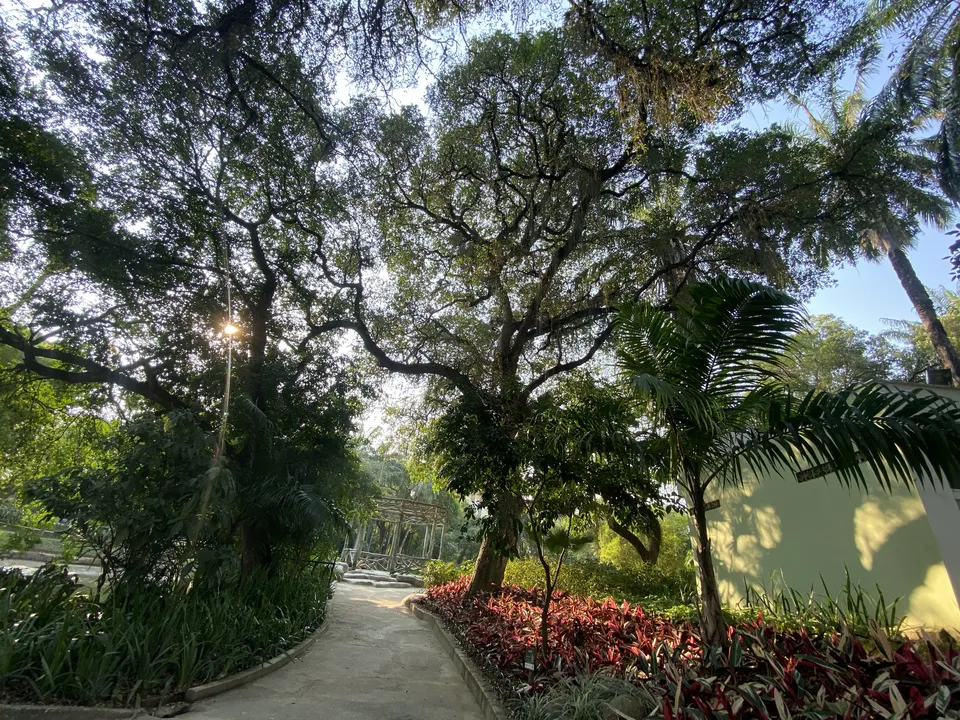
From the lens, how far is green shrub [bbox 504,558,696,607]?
9727mm

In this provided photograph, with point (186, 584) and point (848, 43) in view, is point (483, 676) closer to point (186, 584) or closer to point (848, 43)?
point (186, 584)

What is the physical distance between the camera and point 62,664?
131 inches

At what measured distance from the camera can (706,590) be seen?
350cm

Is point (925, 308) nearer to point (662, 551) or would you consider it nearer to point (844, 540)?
point (662, 551)

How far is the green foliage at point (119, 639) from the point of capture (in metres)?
3.29

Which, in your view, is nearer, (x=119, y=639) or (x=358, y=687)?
(x=119, y=639)

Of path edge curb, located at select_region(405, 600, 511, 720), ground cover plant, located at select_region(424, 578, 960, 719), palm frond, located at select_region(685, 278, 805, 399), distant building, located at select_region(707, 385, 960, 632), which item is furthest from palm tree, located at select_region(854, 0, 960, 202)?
path edge curb, located at select_region(405, 600, 511, 720)

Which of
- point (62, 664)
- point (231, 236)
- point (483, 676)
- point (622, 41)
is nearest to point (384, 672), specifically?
point (483, 676)

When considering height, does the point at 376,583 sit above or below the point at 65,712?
above

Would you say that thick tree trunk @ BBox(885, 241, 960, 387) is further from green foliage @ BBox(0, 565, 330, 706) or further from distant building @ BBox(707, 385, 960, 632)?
green foliage @ BBox(0, 565, 330, 706)

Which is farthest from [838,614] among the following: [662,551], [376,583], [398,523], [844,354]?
[844,354]

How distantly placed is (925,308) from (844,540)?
10.2 m

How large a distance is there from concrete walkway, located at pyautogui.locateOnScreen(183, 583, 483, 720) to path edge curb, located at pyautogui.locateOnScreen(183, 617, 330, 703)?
2.4 inches

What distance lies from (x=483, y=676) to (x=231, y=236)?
733 cm
